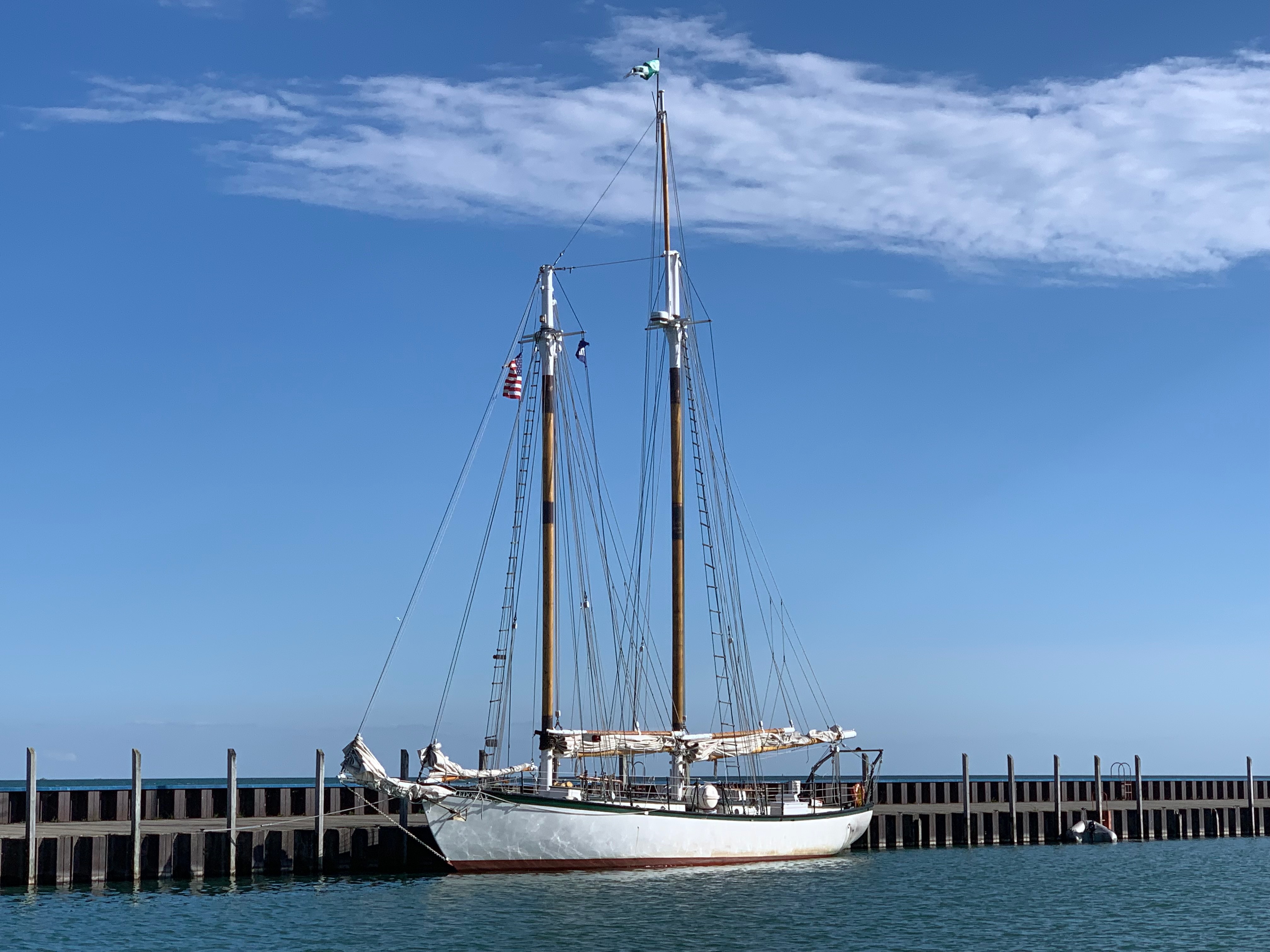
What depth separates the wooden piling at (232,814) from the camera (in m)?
43.7

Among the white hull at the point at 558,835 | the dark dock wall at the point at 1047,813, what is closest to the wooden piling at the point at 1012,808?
the dark dock wall at the point at 1047,813

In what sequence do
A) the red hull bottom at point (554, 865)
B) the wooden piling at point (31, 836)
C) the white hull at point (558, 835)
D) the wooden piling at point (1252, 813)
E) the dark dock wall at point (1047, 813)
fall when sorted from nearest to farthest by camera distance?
the wooden piling at point (31, 836) < the white hull at point (558, 835) < the red hull bottom at point (554, 865) < the dark dock wall at point (1047, 813) < the wooden piling at point (1252, 813)

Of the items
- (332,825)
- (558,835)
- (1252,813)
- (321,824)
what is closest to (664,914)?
(558,835)

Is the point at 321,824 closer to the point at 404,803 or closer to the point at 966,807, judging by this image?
the point at 404,803

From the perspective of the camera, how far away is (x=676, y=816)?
47.1 metres

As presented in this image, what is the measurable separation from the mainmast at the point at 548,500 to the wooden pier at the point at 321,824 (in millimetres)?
5360

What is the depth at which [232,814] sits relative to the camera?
1742 inches

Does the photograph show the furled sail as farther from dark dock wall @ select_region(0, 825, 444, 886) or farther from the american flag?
the american flag

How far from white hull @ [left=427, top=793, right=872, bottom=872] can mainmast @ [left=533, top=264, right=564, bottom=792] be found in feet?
12.5

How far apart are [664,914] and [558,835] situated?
697 centimetres

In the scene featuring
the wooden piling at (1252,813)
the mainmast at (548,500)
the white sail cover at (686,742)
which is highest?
the mainmast at (548,500)

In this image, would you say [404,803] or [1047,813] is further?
[1047,813]

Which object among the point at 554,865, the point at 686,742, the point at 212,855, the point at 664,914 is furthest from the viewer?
the point at 686,742

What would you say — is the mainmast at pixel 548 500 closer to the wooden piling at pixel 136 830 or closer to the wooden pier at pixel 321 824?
the wooden pier at pixel 321 824
